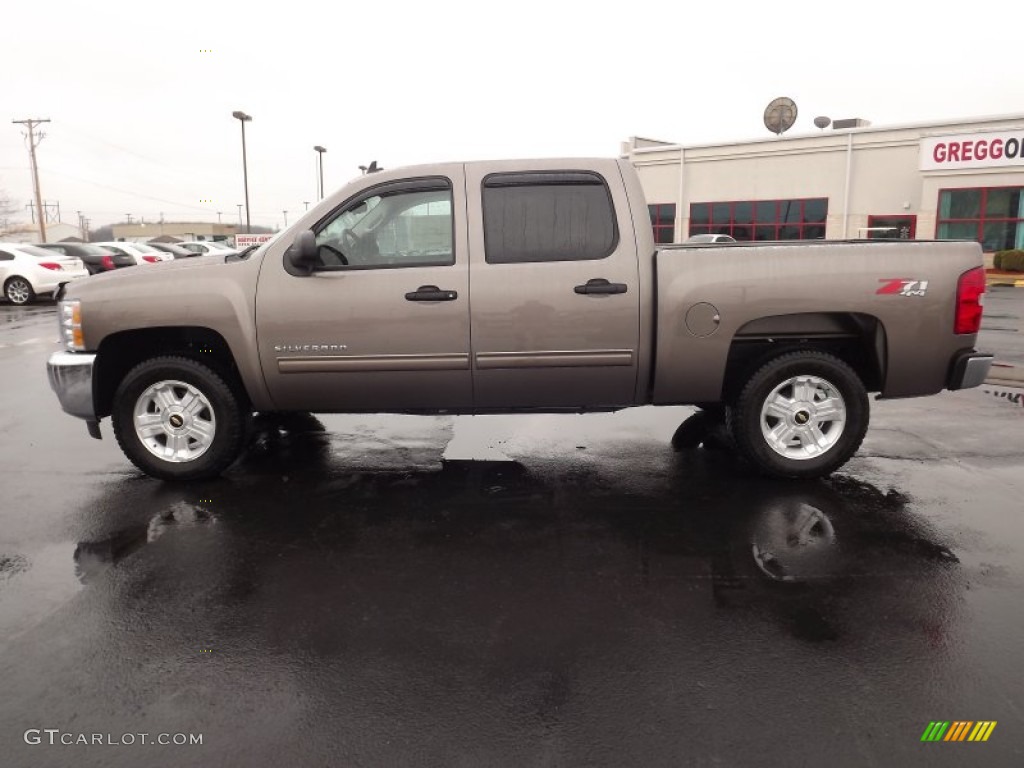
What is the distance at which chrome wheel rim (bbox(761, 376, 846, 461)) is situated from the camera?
507 cm

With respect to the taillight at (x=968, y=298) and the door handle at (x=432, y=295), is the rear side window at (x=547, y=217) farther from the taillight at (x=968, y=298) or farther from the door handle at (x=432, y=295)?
the taillight at (x=968, y=298)

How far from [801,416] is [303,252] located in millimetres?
3364

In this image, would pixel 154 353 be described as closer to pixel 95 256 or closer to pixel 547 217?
pixel 547 217

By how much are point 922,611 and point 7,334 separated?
15.3 m

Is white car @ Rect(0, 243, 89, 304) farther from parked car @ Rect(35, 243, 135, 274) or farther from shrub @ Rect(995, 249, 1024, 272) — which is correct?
shrub @ Rect(995, 249, 1024, 272)

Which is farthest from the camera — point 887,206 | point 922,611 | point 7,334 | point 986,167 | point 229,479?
point 887,206

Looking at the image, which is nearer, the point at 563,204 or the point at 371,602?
the point at 371,602

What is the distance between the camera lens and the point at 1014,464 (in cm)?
551

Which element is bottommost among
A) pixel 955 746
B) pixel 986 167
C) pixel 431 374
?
pixel 955 746

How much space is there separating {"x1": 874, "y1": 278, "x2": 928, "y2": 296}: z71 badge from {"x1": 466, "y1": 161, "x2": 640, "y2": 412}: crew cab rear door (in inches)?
60.4

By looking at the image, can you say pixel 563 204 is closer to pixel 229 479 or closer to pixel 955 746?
pixel 229 479

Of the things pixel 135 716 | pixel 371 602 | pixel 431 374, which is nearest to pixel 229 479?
pixel 431 374

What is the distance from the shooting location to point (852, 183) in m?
32.3

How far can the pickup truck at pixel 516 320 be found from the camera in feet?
15.8
